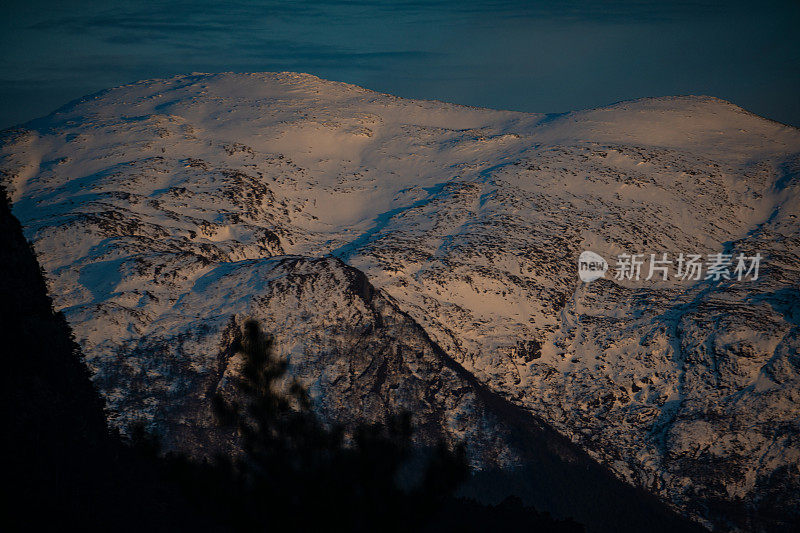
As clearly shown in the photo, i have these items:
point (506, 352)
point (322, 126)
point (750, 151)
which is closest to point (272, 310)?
point (506, 352)

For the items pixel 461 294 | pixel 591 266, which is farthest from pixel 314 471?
pixel 591 266

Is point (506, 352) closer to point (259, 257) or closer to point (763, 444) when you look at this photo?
point (763, 444)

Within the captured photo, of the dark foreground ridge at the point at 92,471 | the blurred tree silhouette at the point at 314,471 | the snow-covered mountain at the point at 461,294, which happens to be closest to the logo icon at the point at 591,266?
the snow-covered mountain at the point at 461,294

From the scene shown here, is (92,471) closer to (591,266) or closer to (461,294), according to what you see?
(461,294)

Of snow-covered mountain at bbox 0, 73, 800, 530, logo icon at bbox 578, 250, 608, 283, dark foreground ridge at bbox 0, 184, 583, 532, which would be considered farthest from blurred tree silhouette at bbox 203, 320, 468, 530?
logo icon at bbox 578, 250, 608, 283

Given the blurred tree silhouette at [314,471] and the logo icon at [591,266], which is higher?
the blurred tree silhouette at [314,471]

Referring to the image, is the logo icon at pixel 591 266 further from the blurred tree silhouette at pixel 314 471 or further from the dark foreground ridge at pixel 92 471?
the blurred tree silhouette at pixel 314 471
